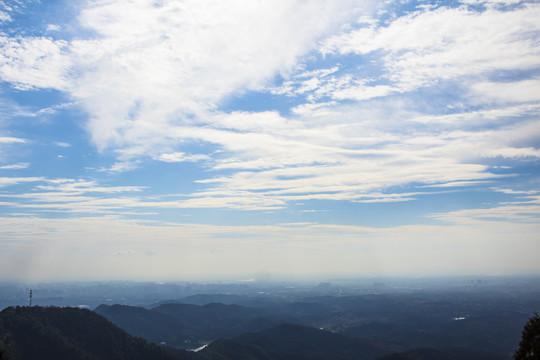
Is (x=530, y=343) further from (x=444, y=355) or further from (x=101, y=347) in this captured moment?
(x=444, y=355)

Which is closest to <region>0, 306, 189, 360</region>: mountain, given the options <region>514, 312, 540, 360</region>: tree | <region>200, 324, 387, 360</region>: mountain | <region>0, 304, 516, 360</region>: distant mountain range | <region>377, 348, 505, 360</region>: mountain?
<region>0, 304, 516, 360</region>: distant mountain range

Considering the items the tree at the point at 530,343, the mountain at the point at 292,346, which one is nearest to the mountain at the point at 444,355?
the mountain at the point at 292,346

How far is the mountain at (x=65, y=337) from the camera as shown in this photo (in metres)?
86.2

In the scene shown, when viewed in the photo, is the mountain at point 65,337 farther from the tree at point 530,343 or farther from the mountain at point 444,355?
the tree at point 530,343

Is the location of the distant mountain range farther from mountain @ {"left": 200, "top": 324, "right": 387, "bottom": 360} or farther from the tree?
the tree

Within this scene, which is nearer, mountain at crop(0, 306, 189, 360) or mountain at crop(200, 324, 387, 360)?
mountain at crop(0, 306, 189, 360)

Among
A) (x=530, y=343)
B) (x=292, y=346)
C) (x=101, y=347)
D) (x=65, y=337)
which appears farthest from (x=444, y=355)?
(x=65, y=337)

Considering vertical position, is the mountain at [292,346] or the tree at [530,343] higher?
the tree at [530,343]

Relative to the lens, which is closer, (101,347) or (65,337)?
(65,337)

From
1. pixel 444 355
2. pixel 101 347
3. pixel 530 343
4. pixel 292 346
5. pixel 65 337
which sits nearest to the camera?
pixel 530 343

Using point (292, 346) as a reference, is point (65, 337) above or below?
above

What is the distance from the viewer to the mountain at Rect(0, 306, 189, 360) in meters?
86.2

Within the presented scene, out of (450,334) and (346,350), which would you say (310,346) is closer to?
(346,350)

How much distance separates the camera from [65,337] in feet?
316
